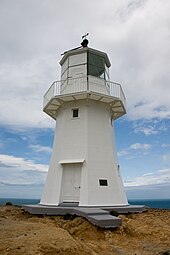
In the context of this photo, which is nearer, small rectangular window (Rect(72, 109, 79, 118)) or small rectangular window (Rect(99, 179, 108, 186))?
small rectangular window (Rect(99, 179, 108, 186))

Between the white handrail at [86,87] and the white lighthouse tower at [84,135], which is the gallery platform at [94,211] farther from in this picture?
the white handrail at [86,87]

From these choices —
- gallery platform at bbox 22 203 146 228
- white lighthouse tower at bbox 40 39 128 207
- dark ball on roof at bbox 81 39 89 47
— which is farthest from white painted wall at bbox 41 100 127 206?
dark ball on roof at bbox 81 39 89 47

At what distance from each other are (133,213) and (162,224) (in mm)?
1986

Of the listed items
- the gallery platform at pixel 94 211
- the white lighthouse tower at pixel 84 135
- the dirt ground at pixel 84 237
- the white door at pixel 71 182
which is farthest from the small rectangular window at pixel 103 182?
the dirt ground at pixel 84 237

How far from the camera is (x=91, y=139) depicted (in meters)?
13.8

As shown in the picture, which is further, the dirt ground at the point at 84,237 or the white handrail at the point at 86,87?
the white handrail at the point at 86,87

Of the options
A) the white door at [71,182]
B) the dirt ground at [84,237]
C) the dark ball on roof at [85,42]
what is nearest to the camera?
the dirt ground at [84,237]

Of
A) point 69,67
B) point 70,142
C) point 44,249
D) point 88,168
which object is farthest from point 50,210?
point 69,67

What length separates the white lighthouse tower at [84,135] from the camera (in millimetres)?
13062

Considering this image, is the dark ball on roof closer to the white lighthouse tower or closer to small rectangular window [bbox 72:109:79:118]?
the white lighthouse tower

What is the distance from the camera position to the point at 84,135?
13.8 meters

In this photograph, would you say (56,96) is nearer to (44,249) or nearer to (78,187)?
(78,187)

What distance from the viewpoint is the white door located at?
13088 mm

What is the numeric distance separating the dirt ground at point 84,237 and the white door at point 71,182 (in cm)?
203
